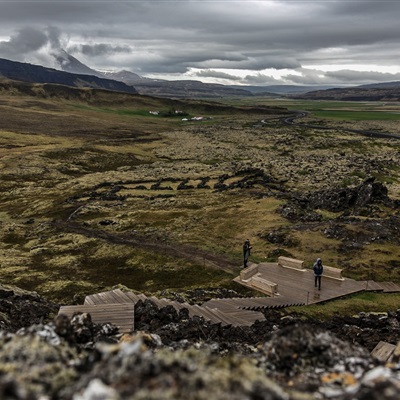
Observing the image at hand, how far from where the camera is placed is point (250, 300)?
22.1 m

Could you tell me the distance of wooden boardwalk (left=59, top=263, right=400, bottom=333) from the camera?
16500 mm

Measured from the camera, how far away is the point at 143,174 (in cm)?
7988

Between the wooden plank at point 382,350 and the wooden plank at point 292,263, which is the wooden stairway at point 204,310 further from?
the wooden plank at point 292,263

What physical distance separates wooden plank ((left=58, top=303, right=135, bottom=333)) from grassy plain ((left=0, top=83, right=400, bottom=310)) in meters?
8.54

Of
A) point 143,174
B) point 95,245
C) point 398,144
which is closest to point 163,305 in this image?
point 95,245

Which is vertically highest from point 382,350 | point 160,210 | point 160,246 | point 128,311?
point 382,350

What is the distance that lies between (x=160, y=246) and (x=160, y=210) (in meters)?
13.9

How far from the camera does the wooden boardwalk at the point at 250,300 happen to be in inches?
650

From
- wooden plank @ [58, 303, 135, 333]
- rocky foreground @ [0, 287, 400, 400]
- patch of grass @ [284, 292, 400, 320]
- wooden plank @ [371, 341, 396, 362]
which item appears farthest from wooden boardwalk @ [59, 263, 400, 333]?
wooden plank @ [371, 341, 396, 362]

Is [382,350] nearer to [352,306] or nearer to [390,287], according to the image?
[352,306]

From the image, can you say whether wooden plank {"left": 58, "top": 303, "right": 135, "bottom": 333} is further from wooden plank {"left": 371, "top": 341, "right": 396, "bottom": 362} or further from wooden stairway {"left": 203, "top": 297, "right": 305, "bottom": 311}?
wooden plank {"left": 371, "top": 341, "right": 396, "bottom": 362}

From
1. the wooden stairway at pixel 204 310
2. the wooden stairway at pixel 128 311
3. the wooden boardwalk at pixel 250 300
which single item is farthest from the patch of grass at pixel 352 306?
the wooden stairway at pixel 128 311

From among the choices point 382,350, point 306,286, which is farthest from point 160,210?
point 382,350

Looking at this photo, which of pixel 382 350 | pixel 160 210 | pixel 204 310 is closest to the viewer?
pixel 382 350
